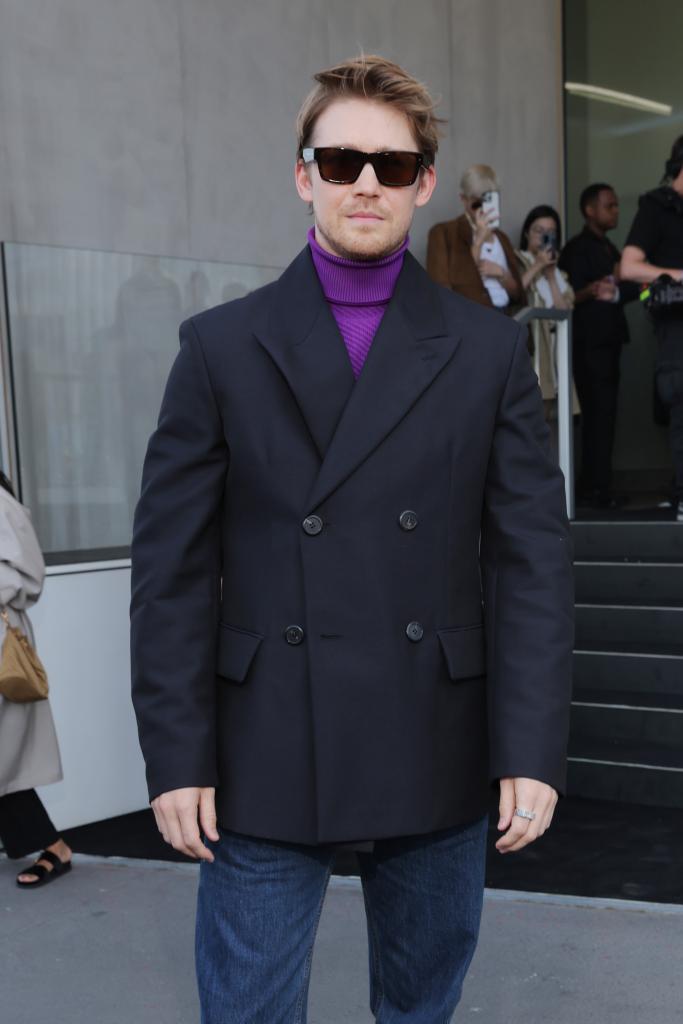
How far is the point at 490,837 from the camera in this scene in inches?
206

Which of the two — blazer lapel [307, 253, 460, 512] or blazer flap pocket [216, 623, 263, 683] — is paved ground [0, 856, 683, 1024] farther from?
blazer lapel [307, 253, 460, 512]

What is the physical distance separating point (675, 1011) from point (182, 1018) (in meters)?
1.28

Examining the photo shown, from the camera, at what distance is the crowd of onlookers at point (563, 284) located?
A: 8023 mm

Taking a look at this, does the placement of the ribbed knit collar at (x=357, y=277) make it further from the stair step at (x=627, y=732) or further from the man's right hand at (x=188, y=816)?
the stair step at (x=627, y=732)

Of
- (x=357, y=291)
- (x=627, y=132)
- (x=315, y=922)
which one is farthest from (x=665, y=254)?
(x=315, y=922)

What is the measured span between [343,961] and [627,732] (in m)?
2.59

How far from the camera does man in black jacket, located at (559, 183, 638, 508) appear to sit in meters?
8.80

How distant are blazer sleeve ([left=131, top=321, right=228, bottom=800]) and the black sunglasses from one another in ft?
1.08

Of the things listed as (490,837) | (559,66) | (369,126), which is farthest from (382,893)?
(559,66)

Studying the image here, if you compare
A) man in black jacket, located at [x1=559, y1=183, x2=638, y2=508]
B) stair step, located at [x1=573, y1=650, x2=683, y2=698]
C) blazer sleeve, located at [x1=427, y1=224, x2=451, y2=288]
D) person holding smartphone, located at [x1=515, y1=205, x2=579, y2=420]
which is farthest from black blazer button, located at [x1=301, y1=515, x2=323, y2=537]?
man in black jacket, located at [x1=559, y1=183, x2=638, y2=508]

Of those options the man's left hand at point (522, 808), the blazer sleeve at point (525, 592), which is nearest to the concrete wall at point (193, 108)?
the blazer sleeve at point (525, 592)

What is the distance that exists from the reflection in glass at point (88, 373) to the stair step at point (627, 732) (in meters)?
2.32

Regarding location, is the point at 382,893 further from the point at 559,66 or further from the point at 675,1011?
the point at 559,66

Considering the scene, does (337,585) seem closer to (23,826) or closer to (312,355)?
(312,355)
